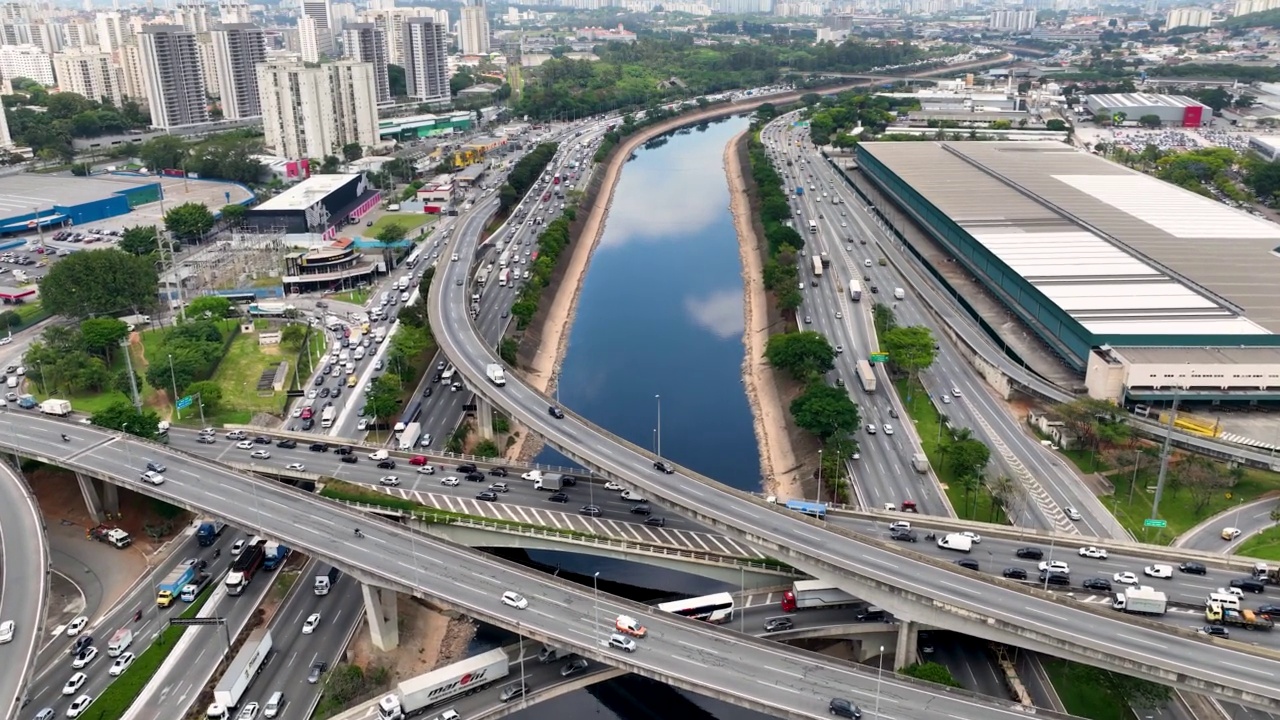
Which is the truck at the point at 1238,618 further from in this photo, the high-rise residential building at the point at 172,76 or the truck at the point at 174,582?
the high-rise residential building at the point at 172,76

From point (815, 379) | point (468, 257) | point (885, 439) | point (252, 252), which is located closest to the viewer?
point (885, 439)

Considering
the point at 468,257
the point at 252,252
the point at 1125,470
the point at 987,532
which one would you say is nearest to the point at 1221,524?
the point at 1125,470

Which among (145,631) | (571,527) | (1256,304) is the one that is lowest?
(145,631)

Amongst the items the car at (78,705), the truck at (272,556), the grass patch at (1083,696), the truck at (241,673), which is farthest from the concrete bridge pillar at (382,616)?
the grass patch at (1083,696)

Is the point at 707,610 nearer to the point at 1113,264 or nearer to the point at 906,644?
the point at 906,644

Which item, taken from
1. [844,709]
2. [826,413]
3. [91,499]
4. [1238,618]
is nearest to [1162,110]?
[826,413]

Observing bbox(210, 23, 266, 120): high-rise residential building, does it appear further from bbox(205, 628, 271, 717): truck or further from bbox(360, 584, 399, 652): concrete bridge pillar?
bbox(205, 628, 271, 717): truck

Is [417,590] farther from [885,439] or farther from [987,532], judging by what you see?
[885,439]
